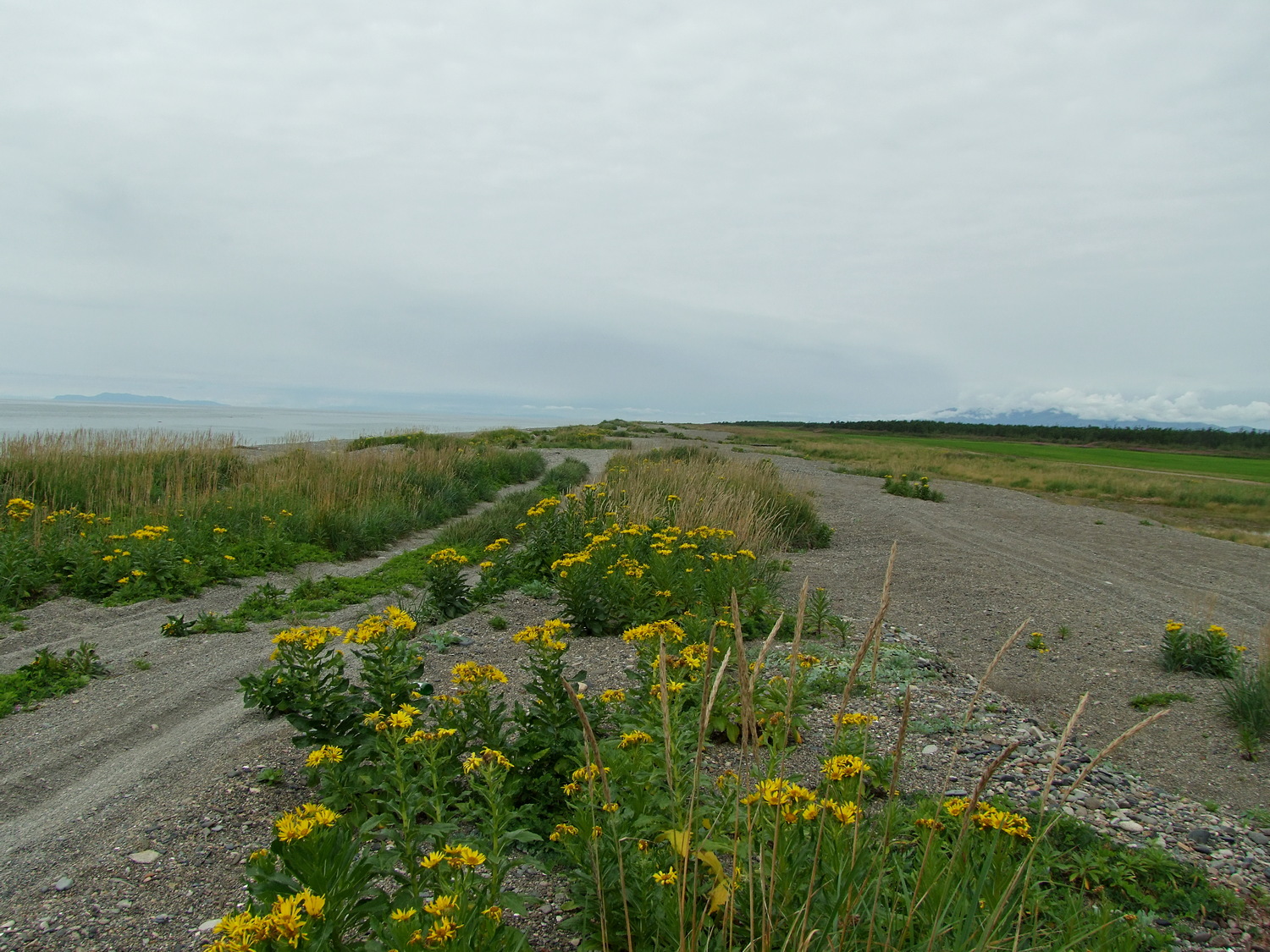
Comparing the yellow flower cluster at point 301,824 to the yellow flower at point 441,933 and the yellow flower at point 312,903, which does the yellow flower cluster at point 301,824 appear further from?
the yellow flower at point 441,933

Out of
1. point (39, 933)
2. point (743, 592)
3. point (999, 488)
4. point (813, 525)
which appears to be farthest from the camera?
point (999, 488)

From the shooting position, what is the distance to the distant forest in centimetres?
6862

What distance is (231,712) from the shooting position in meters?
4.12

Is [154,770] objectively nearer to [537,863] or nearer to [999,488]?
[537,863]

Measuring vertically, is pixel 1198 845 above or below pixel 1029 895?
below

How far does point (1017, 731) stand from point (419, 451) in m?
16.1

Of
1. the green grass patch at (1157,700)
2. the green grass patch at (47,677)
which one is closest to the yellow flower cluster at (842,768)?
→ the green grass patch at (1157,700)

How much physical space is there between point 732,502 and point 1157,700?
18.1ft

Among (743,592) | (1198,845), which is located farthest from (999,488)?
(1198,845)

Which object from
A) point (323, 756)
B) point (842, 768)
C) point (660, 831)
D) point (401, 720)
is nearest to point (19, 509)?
point (323, 756)

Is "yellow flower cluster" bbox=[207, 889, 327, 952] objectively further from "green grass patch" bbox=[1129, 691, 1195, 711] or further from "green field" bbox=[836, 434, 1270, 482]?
"green field" bbox=[836, 434, 1270, 482]

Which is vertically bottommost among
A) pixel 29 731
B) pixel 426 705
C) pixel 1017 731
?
pixel 29 731

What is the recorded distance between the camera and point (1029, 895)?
6.53 ft

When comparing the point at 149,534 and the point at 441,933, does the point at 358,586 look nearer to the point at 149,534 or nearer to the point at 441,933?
the point at 149,534
